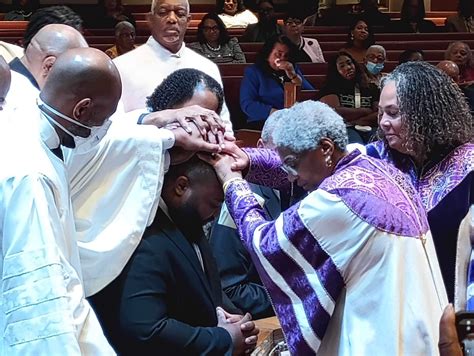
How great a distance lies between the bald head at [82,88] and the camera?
1943 mm

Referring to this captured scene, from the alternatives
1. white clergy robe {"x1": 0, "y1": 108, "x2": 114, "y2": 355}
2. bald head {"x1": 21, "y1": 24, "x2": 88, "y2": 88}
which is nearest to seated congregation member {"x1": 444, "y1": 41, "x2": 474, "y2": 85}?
bald head {"x1": 21, "y1": 24, "x2": 88, "y2": 88}

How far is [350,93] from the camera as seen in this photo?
648cm

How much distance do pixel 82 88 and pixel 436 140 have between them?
1.34m

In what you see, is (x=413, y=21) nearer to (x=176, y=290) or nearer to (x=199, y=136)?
(x=199, y=136)

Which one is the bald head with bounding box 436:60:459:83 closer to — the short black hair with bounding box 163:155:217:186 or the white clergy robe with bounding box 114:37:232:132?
the white clergy robe with bounding box 114:37:232:132

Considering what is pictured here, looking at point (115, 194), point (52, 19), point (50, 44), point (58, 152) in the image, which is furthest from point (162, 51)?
point (58, 152)

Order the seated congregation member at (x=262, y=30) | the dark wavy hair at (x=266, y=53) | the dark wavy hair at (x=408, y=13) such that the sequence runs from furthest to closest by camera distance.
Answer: the dark wavy hair at (x=408, y=13) < the seated congregation member at (x=262, y=30) < the dark wavy hair at (x=266, y=53)

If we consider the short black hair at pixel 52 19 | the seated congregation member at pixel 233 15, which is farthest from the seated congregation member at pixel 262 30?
the short black hair at pixel 52 19

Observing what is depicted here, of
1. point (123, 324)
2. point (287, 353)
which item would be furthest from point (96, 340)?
point (287, 353)

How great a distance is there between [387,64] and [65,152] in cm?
612

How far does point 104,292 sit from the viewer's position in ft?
7.47

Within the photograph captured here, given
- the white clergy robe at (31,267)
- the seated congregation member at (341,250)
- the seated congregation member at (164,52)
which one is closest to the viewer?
the white clergy robe at (31,267)

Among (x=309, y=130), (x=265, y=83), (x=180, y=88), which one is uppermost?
(x=180, y=88)

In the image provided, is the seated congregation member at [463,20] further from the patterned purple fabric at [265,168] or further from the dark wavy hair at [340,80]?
the patterned purple fabric at [265,168]
